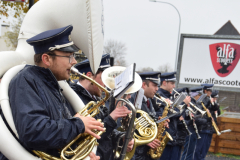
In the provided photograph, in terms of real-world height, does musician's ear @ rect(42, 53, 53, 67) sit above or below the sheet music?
above

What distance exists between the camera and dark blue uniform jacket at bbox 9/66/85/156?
1635 mm

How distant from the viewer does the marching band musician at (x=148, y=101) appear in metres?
4.38

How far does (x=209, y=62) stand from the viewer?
33.8ft

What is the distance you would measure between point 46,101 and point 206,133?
7.91m

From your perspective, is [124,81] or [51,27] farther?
[51,27]

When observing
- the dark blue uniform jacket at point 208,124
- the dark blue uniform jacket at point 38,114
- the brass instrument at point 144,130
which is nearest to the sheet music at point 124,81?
the dark blue uniform jacket at point 38,114

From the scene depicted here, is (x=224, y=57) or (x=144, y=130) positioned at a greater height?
(x=144, y=130)

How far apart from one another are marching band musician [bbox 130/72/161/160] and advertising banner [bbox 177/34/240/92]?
17.6ft

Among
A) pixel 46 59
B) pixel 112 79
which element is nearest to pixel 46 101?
pixel 46 59

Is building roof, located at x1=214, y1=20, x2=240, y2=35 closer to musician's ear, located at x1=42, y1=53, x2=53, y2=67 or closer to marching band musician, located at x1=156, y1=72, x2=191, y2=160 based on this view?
marching band musician, located at x1=156, y1=72, x2=191, y2=160

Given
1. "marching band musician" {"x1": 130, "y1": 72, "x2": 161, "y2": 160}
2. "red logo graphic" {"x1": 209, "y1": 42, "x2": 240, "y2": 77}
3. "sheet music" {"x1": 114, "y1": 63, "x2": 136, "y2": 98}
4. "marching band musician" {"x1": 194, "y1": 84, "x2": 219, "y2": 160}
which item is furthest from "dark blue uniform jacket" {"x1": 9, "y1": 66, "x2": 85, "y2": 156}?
"red logo graphic" {"x1": 209, "y1": 42, "x2": 240, "y2": 77}

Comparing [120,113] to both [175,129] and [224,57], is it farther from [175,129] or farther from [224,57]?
[224,57]

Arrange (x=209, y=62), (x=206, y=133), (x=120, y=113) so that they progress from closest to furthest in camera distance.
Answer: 1. (x=120, y=113)
2. (x=206, y=133)
3. (x=209, y=62)

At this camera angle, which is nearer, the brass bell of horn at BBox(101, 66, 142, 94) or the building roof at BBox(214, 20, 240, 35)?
the brass bell of horn at BBox(101, 66, 142, 94)
